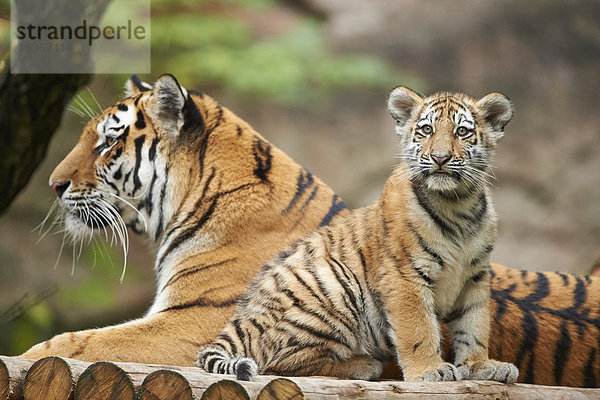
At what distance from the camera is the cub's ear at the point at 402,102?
395cm

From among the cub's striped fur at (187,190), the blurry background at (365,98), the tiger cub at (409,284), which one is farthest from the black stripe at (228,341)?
the blurry background at (365,98)

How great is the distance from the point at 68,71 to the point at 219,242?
1634 millimetres

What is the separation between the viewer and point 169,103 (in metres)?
4.39

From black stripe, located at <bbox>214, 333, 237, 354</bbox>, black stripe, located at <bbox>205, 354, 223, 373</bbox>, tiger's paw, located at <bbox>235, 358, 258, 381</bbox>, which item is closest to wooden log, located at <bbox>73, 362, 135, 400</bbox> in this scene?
tiger's paw, located at <bbox>235, 358, 258, 381</bbox>

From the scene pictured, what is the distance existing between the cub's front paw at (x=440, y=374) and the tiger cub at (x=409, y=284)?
0.14ft

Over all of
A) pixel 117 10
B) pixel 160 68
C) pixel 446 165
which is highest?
pixel 117 10

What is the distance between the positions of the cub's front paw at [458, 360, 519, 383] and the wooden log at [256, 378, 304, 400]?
3.18 feet

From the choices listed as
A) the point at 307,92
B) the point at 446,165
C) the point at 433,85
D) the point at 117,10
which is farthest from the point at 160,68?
the point at 446,165

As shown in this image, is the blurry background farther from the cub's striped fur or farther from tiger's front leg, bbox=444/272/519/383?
tiger's front leg, bbox=444/272/519/383

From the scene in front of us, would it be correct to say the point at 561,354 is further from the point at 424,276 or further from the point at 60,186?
the point at 60,186

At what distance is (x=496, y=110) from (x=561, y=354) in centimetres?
138

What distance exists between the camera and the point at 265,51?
33.2 feet

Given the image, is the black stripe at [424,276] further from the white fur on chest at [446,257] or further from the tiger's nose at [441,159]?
the tiger's nose at [441,159]

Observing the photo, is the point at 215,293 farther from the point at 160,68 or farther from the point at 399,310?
the point at 160,68
